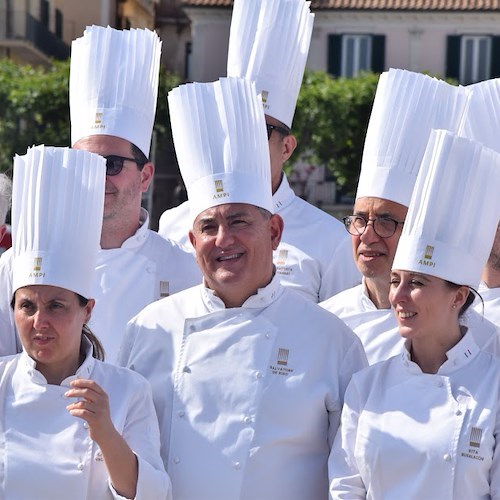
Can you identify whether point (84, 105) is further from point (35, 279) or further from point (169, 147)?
point (169, 147)

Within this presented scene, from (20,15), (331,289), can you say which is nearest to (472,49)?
(20,15)

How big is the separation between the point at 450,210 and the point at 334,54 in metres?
36.1

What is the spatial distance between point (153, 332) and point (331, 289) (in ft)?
4.24

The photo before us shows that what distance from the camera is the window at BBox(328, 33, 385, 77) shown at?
40.2 m

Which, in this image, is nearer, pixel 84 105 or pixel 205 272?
pixel 205 272

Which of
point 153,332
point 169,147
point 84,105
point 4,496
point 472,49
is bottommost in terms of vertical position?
point 169,147

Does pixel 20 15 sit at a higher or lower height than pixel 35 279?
lower

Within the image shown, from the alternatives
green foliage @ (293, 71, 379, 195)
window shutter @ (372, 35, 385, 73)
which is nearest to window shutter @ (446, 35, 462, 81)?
window shutter @ (372, 35, 385, 73)

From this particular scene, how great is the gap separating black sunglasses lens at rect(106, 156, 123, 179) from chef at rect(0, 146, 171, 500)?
98 cm

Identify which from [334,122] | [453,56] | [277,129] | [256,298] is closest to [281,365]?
[256,298]

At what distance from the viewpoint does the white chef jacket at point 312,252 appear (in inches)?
241

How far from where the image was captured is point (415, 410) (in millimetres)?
4598

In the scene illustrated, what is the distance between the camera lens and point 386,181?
5477 mm

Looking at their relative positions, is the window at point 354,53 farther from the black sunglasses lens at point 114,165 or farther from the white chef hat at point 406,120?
the white chef hat at point 406,120
